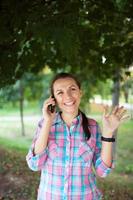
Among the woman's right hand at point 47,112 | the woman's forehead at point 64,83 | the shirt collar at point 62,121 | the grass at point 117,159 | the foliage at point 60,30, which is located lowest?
the grass at point 117,159

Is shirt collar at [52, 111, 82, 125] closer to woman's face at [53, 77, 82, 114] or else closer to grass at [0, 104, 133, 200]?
woman's face at [53, 77, 82, 114]

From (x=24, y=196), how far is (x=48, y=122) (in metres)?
2.98

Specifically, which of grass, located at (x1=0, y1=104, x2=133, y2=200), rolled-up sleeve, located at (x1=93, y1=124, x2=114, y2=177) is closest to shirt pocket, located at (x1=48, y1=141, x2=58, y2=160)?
rolled-up sleeve, located at (x1=93, y1=124, x2=114, y2=177)

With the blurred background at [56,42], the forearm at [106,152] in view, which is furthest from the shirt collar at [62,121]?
the blurred background at [56,42]

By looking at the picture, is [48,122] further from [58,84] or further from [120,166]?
[120,166]

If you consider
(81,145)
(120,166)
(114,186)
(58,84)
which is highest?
(58,84)

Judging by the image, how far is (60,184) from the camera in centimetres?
242

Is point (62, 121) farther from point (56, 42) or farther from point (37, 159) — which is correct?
point (56, 42)

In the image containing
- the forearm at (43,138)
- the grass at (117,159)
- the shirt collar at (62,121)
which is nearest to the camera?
the forearm at (43,138)

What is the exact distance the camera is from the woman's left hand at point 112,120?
2428mm

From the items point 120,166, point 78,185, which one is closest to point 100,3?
point 78,185

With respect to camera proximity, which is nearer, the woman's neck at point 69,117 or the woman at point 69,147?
the woman at point 69,147

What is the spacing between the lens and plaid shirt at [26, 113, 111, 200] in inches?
94.9

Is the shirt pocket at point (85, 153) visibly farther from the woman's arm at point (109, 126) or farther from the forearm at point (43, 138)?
the forearm at point (43, 138)
